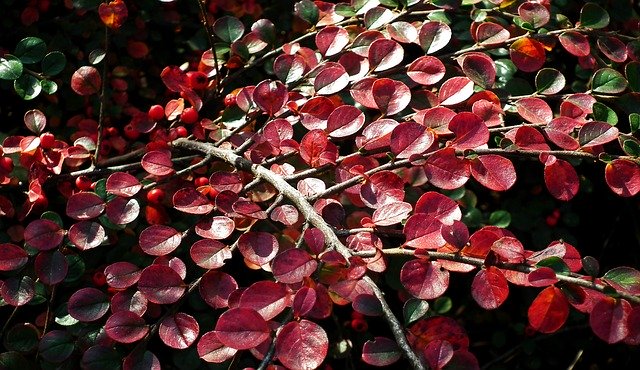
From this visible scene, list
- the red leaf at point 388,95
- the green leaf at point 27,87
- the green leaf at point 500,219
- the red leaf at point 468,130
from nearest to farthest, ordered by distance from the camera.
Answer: the red leaf at point 468,130 → the red leaf at point 388,95 → the green leaf at point 27,87 → the green leaf at point 500,219

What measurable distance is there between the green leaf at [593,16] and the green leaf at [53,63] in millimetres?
1004

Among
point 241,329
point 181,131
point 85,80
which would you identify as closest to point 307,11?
point 181,131

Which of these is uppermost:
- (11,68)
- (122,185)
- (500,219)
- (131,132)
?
(11,68)

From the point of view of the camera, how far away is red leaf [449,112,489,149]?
3.46 feet

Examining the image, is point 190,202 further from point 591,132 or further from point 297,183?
point 591,132

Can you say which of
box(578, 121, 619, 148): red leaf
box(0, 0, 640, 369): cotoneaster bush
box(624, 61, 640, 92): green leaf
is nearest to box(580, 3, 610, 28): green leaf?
box(0, 0, 640, 369): cotoneaster bush

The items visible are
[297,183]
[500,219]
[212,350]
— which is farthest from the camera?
[500,219]

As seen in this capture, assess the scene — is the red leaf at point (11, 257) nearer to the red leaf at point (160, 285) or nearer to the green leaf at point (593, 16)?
the red leaf at point (160, 285)

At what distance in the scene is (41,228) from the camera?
1.13 m

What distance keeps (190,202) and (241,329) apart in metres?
0.31

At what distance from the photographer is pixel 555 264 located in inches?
34.3

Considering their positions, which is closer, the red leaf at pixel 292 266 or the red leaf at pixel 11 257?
the red leaf at pixel 292 266

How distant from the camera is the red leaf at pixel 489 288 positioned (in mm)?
911

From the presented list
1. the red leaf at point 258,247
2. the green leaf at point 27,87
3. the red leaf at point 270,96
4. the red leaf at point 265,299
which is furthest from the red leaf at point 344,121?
the green leaf at point 27,87
